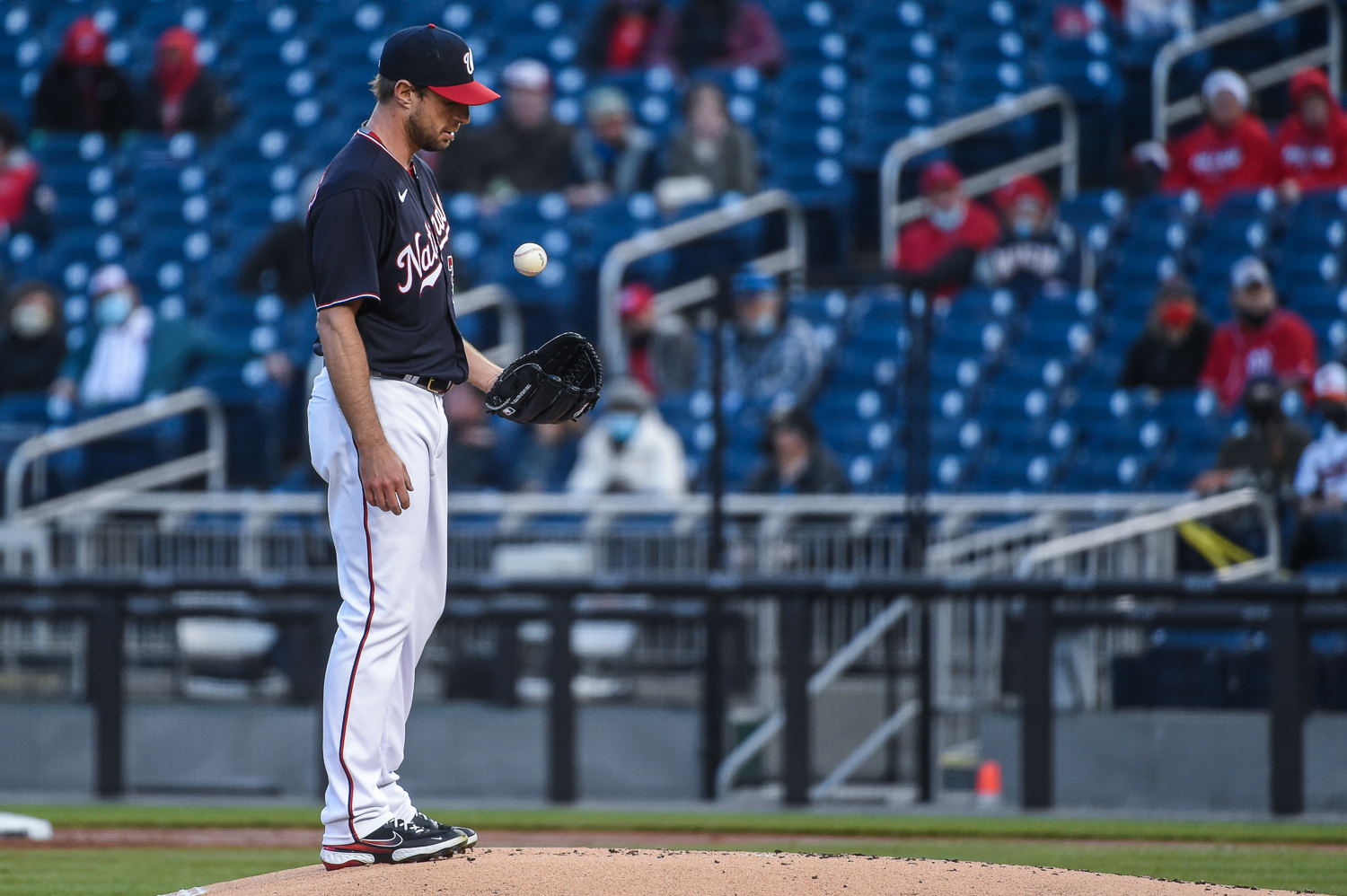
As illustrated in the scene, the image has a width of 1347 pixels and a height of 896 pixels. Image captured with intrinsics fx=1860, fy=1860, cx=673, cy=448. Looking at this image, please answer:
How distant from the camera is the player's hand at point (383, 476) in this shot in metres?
3.99

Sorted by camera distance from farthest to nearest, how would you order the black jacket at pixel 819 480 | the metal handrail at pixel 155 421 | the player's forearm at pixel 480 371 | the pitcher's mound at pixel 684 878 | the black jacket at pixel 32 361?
1. the black jacket at pixel 32 361
2. the metal handrail at pixel 155 421
3. the black jacket at pixel 819 480
4. the player's forearm at pixel 480 371
5. the pitcher's mound at pixel 684 878

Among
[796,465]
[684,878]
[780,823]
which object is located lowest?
[780,823]

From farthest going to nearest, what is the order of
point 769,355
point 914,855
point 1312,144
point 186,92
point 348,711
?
point 186,92, point 1312,144, point 769,355, point 914,855, point 348,711

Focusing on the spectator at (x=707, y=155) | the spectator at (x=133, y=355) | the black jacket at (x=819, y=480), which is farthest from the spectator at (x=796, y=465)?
the spectator at (x=133, y=355)

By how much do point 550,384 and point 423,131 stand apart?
0.66 m

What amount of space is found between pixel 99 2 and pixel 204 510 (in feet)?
21.4

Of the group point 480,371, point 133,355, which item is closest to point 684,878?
point 480,371

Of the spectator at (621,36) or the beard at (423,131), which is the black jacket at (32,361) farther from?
the beard at (423,131)

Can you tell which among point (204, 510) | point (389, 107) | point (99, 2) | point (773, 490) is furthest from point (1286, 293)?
point (99, 2)

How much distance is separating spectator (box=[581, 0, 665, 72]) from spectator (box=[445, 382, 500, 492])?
3944 mm

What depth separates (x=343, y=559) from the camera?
4.15 metres

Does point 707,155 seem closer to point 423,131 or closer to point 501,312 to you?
point 501,312

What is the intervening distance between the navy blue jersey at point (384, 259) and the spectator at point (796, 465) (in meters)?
5.25

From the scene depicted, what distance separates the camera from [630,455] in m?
9.95
